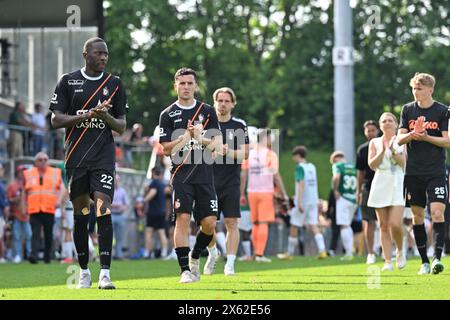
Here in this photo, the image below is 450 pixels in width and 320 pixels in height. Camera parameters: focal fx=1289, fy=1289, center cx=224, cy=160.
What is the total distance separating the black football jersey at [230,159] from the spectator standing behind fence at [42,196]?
24.7 feet

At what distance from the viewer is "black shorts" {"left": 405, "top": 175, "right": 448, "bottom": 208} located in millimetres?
14422

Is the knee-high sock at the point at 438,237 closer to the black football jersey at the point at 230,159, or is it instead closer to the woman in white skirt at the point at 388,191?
the woman in white skirt at the point at 388,191

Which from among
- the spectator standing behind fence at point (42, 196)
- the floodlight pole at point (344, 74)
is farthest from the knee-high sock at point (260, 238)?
the floodlight pole at point (344, 74)

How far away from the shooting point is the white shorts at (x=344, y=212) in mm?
24766

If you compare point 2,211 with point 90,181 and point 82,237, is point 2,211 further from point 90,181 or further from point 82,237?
point 90,181

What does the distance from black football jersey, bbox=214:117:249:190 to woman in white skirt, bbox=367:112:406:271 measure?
173cm

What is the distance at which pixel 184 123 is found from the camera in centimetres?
1293

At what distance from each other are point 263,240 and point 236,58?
110ft

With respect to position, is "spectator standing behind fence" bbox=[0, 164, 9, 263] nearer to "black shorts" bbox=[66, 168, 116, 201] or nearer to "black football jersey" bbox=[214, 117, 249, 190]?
"black football jersey" bbox=[214, 117, 249, 190]

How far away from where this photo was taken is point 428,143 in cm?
1444

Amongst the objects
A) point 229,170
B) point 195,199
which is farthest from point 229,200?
point 195,199

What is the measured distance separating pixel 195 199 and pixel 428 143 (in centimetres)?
293
